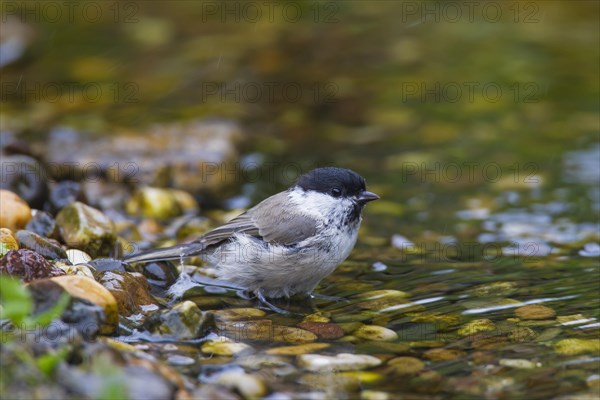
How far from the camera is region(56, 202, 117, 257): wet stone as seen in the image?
6.01 meters

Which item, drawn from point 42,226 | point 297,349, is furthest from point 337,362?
point 42,226

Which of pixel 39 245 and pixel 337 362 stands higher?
pixel 39 245

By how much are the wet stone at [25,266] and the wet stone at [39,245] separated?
645 mm

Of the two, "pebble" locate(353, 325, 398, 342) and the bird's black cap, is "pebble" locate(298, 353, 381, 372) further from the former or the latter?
the bird's black cap

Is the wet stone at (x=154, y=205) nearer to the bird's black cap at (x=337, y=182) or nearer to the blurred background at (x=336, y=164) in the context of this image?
the blurred background at (x=336, y=164)

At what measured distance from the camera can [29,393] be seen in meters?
3.47

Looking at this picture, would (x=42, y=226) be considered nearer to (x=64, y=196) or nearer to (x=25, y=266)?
(x=64, y=196)

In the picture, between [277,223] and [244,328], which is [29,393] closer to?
[244,328]

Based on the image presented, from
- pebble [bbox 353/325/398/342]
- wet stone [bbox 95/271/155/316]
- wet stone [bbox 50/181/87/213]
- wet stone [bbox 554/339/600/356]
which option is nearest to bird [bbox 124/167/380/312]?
wet stone [bbox 95/271/155/316]

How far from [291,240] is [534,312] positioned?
185 centimetres

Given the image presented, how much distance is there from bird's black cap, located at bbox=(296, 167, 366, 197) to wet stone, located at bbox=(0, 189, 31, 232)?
228cm

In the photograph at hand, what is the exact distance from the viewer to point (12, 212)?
5938 mm

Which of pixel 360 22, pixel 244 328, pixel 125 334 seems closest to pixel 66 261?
pixel 125 334

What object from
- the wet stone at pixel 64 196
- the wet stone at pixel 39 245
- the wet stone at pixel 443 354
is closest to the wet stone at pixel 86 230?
the wet stone at pixel 39 245
